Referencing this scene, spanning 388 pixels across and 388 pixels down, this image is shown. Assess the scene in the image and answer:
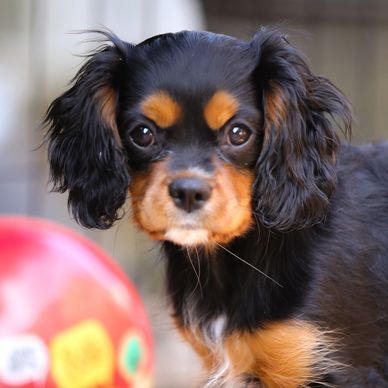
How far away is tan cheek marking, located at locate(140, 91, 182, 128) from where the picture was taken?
287 centimetres

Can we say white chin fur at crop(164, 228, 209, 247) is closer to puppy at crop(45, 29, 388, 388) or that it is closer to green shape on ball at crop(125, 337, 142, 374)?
puppy at crop(45, 29, 388, 388)

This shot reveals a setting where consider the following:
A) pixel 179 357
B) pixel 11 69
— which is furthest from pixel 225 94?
pixel 11 69

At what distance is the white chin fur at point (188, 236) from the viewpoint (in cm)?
286

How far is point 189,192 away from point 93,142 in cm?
45

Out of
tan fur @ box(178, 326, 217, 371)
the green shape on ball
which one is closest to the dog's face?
the green shape on ball

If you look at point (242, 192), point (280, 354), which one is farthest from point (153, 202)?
point (280, 354)

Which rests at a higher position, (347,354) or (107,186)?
(107,186)

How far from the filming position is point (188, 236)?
288cm

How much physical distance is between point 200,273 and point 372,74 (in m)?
5.00

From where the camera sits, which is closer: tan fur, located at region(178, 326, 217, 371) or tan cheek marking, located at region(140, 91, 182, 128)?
tan cheek marking, located at region(140, 91, 182, 128)

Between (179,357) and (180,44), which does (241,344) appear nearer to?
(180,44)

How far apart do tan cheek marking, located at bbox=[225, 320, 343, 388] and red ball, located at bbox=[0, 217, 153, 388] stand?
337 mm

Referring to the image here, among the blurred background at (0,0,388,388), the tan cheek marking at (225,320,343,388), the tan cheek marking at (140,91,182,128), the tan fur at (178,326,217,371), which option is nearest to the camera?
the tan cheek marking at (140,91,182,128)

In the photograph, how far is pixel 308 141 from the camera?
119 inches
